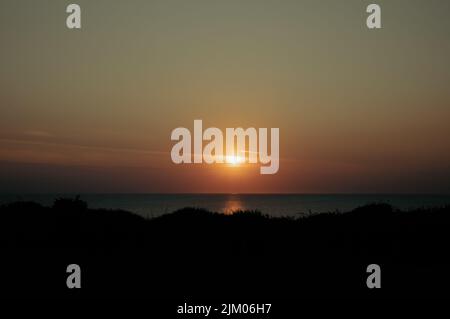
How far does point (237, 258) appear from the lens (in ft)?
53.8

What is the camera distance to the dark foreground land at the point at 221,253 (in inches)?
529

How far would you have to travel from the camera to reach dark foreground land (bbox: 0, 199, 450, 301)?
44.1ft

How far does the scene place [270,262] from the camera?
15992mm

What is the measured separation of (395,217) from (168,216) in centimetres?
978

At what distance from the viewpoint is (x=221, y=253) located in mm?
17062
